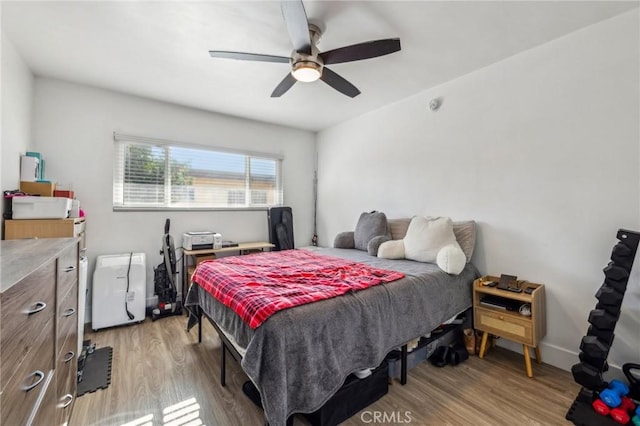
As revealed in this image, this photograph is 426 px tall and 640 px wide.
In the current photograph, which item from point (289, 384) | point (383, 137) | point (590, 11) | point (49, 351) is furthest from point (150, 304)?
point (590, 11)

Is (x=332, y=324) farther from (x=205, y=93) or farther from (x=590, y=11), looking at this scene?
(x=205, y=93)

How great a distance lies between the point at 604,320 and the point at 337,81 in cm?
252

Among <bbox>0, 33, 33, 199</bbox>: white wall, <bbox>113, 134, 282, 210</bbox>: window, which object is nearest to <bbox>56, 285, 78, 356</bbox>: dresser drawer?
<bbox>0, 33, 33, 199</bbox>: white wall

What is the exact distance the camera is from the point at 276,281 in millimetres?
1880

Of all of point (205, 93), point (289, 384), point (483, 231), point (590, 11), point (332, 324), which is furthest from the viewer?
point (205, 93)

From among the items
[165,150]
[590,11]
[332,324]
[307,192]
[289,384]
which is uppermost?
[590,11]

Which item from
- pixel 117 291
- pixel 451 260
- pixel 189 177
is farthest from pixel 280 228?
pixel 451 260

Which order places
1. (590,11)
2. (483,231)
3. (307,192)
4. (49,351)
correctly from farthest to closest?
1. (307,192)
2. (483,231)
3. (590,11)
4. (49,351)

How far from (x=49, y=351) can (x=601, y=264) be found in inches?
131

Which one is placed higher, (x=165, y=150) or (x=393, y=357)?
(x=165, y=150)

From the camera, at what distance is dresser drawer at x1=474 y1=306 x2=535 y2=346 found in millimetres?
2105

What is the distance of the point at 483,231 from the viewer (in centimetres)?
270

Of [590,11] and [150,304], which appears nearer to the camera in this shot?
[590,11]

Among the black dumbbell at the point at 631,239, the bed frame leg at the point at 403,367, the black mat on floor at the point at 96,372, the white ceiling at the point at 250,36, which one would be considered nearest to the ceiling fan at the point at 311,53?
the white ceiling at the point at 250,36
